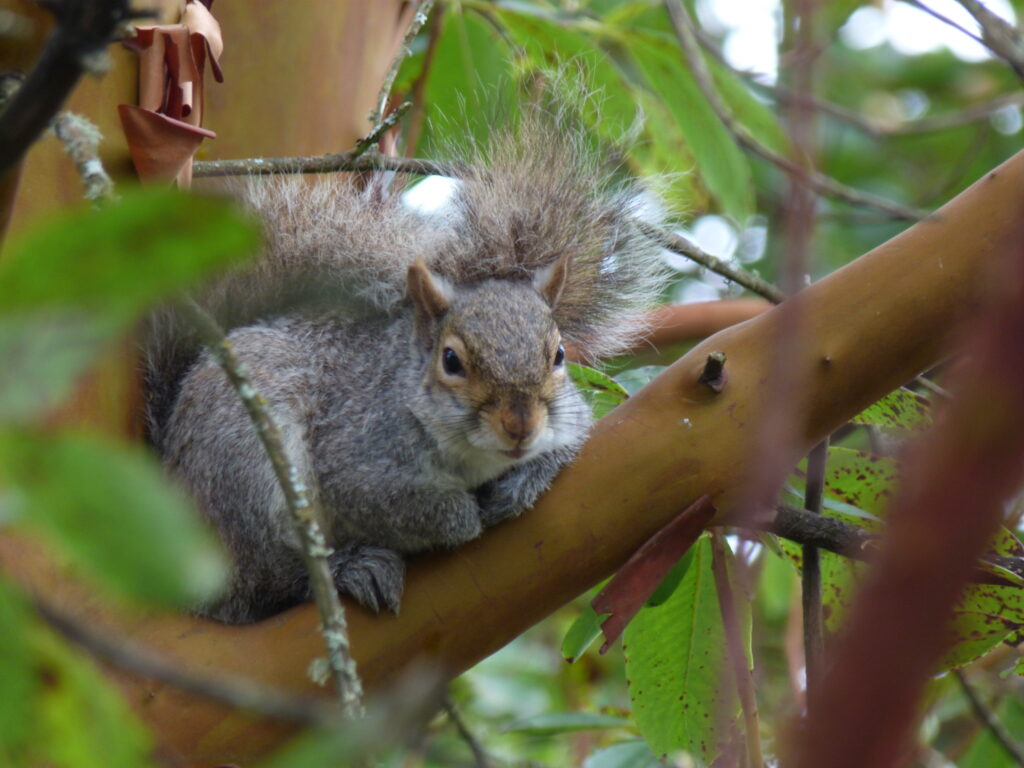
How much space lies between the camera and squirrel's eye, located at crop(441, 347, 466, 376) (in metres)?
1.42

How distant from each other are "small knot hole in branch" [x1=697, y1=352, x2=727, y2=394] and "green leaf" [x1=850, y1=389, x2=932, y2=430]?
265 millimetres

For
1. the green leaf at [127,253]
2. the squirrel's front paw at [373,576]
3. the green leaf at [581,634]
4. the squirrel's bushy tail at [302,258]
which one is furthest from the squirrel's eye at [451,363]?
the green leaf at [127,253]

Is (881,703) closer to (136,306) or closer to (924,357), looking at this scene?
(136,306)

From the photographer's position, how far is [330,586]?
0.67 meters

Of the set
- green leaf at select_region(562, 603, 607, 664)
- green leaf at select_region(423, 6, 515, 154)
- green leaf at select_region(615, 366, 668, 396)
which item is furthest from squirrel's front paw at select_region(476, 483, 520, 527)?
green leaf at select_region(423, 6, 515, 154)

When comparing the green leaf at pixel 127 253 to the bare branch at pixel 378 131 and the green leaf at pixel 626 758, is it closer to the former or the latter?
the bare branch at pixel 378 131

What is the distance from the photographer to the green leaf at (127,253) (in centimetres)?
32

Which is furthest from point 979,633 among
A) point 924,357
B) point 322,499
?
point 322,499

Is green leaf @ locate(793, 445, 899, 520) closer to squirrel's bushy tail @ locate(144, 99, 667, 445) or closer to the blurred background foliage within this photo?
the blurred background foliage

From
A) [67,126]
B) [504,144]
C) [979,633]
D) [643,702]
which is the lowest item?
[643,702]

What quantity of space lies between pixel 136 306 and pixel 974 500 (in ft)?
0.74

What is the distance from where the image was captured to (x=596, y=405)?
1.43 metres

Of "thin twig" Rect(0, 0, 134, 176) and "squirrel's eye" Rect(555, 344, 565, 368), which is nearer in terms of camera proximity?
"thin twig" Rect(0, 0, 134, 176)

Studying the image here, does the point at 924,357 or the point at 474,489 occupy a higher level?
the point at 924,357
